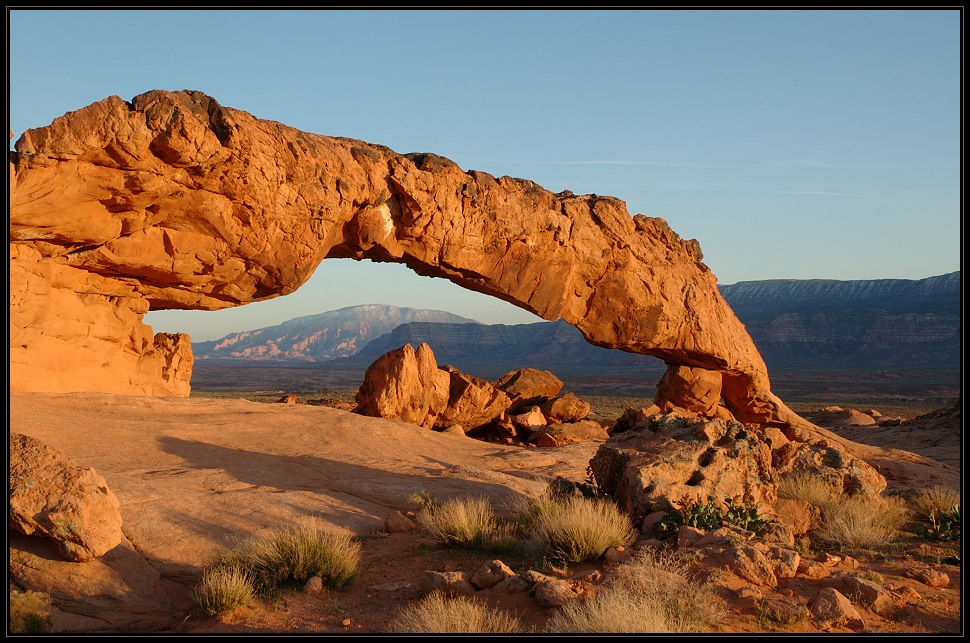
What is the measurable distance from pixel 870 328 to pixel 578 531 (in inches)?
3955

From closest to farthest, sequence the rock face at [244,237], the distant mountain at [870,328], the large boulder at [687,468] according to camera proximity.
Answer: the large boulder at [687,468]
the rock face at [244,237]
the distant mountain at [870,328]

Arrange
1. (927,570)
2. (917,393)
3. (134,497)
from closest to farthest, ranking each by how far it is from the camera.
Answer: (927,570)
(134,497)
(917,393)

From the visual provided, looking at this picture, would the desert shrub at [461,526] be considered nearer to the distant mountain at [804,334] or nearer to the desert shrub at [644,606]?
the desert shrub at [644,606]

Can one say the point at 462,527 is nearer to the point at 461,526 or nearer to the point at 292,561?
the point at 461,526

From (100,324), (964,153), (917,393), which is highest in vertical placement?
(964,153)

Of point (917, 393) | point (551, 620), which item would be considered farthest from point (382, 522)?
point (917, 393)

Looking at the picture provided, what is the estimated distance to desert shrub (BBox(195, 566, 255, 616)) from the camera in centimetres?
618

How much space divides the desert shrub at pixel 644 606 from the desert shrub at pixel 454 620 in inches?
14.2

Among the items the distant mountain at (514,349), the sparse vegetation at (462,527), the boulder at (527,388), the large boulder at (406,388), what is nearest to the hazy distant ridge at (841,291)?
the distant mountain at (514,349)

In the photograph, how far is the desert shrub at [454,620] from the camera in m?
5.37

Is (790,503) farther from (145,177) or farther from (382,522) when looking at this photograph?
(145,177)

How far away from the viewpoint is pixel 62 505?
22.5 ft

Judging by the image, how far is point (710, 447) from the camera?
9180 mm
